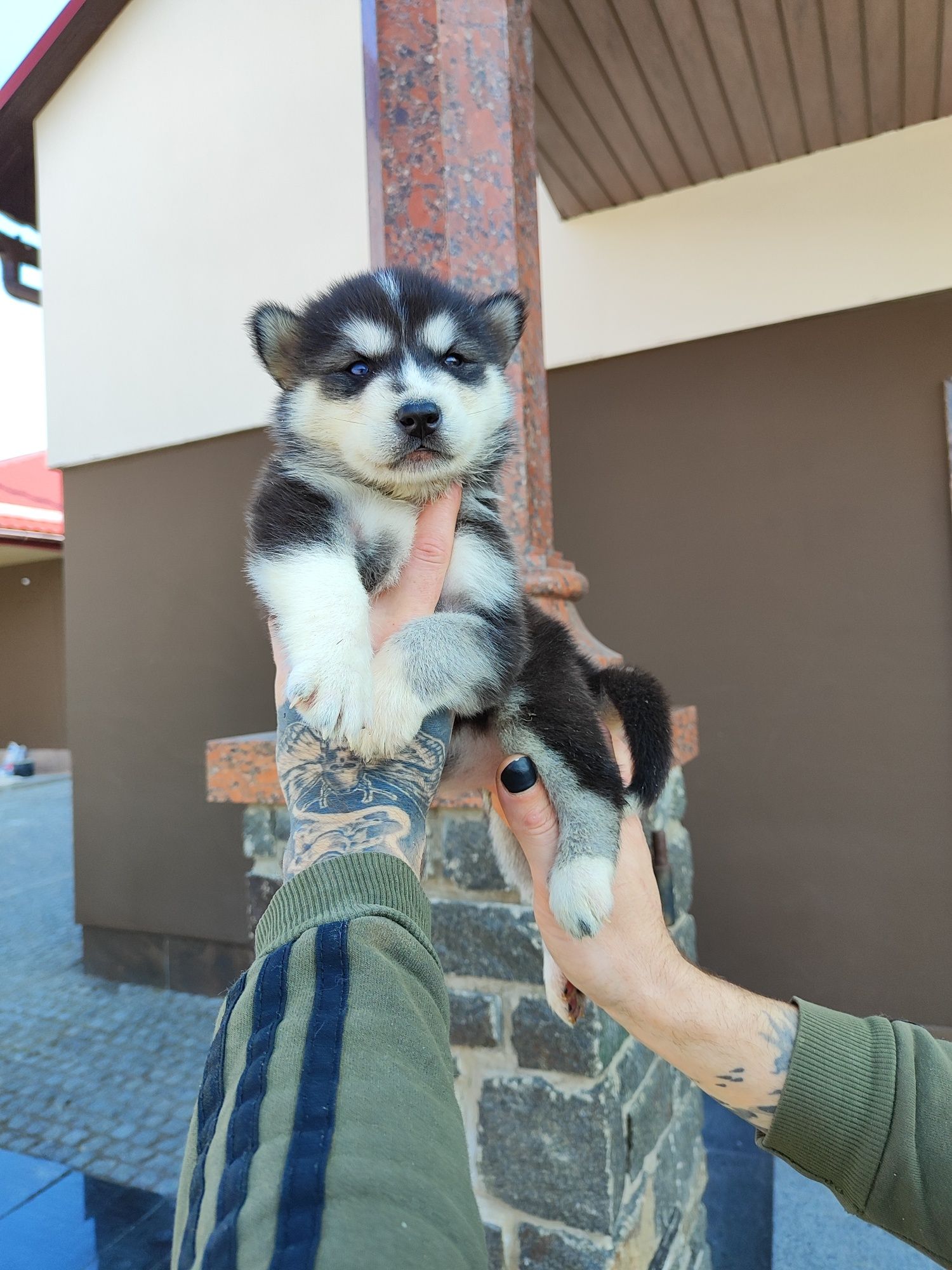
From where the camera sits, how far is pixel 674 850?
2.85 meters

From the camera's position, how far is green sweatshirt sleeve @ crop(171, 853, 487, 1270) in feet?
2.05

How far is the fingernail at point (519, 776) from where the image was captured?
5.86 ft

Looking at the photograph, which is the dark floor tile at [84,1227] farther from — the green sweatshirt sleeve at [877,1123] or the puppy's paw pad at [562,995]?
the green sweatshirt sleeve at [877,1123]

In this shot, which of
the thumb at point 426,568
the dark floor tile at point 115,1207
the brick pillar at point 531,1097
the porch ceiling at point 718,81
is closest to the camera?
the thumb at point 426,568

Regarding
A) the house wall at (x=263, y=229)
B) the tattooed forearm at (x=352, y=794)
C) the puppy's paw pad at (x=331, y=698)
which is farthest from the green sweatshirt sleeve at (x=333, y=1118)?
the house wall at (x=263, y=229)

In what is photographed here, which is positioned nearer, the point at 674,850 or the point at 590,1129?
the point at 590,1129

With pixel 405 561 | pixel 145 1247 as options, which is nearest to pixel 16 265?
pixel 405 561

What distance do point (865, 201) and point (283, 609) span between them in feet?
14.3

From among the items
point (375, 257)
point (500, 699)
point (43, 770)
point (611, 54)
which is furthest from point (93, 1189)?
point (43, 770)

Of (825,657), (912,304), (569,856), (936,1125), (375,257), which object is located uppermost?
(912,304)

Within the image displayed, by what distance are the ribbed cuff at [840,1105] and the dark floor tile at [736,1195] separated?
227 centimetres

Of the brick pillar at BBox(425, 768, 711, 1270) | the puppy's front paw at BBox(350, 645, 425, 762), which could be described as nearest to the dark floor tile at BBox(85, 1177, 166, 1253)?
the brick pillar at BBox(425, 768, 711, 1270)

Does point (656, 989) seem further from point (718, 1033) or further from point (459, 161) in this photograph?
point (459, 161)

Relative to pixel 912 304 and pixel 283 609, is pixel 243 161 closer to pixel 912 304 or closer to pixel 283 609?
pixel 912 304
